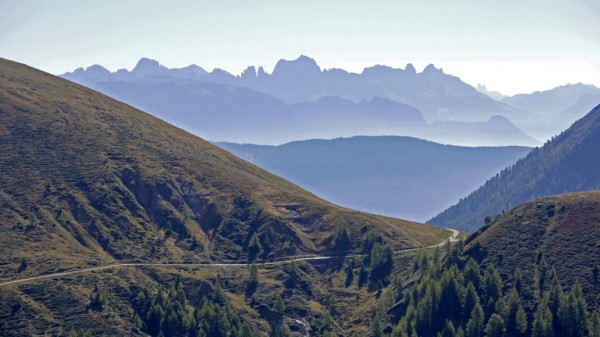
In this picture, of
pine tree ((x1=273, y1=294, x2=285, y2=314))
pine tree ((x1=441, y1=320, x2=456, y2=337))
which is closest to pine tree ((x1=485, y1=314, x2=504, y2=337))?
pine tree ((x1=441, y1=320, x2=456, y2=337))

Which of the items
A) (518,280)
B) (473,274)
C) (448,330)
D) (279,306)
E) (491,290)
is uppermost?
(518,280)

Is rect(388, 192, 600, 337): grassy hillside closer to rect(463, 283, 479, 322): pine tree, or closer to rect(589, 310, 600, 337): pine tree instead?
rect(463, 283, 479, 322): pine tree

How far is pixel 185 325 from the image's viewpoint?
178875 mm

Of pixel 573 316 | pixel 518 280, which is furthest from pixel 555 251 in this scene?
pixel 573 316

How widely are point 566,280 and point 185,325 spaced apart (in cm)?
8052

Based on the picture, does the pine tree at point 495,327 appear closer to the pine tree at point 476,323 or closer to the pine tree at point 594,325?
the pine tree at point 476,323

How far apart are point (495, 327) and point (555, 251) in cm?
3191

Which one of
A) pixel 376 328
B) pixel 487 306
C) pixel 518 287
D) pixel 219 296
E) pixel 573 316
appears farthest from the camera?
pixel 219 296

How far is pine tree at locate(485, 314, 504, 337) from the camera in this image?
540 ft

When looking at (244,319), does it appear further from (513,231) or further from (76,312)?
(513,231)

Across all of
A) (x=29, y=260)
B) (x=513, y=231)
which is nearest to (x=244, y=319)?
(x=29, y=260)

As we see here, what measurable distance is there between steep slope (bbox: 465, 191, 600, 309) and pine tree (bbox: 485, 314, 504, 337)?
40.4 ft

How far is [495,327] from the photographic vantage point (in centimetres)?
16475

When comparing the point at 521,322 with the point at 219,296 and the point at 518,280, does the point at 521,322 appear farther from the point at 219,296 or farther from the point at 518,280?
the point at 219,296
